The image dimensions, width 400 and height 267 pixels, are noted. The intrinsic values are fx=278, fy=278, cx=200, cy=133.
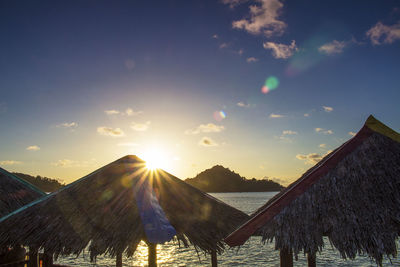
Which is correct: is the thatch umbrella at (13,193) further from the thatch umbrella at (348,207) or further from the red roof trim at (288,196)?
the thatch umbrella at (348,207)

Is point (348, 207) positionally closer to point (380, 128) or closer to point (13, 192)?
point (380, 128)

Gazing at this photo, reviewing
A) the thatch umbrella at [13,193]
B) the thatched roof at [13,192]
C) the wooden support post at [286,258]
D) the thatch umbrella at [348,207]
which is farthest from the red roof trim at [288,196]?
the thatched roof at [13,192]

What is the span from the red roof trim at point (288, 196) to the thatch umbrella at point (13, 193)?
6565 mm

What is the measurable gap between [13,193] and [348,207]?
9.21 meters

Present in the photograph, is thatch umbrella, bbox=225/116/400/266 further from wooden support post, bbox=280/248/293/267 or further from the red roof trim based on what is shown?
wooden support post, bbox=280/248/293/267

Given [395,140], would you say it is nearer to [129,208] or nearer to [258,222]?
[258,222]

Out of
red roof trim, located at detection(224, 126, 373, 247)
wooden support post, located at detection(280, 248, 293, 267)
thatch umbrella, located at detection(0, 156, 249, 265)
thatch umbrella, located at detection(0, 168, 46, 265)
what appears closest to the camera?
red roof trim, located at detection(224, 126, 373, 247)

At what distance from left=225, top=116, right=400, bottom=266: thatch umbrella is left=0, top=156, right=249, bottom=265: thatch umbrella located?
131 centimetres

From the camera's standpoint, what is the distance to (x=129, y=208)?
17.1ft

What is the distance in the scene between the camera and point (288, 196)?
183 inches

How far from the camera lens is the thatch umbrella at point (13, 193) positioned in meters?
8.13

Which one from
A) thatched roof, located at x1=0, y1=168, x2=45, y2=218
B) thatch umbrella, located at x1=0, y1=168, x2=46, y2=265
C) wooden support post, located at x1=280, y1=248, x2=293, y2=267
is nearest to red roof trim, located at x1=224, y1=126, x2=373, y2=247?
wooden support post, located at x1=280, y1=248, x2=293, y2=267

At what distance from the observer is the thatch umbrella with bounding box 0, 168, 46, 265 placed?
320 inches

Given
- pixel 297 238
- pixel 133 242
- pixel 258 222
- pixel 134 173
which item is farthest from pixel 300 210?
pixel 134 173
